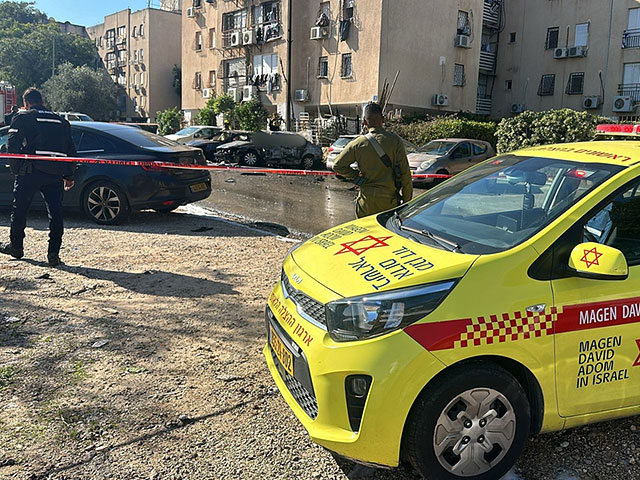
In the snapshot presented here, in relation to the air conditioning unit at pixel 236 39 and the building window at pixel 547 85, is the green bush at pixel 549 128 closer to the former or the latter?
the building window at pixel 547 85

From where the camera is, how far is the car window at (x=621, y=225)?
9.78 ft

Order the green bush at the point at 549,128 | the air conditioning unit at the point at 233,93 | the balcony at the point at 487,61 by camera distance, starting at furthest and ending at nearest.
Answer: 1. the air conditioning unit at the point at 233,93
2. the balcony at the point at 487,61
3. the green bush at the point at 549,128

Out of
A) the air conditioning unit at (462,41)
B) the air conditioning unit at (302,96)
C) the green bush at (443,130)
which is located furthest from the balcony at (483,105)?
the green bush at (443,130)

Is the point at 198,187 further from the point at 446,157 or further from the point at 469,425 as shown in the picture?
the point at 446,157

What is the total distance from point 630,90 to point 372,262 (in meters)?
32.6

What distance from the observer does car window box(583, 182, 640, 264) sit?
2.98 meters

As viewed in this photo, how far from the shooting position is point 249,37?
36.2 m

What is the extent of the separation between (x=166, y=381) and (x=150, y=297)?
1.75m

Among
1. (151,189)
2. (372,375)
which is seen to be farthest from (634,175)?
(151,189)

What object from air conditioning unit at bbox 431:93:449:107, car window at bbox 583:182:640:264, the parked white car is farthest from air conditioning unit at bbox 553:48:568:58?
car window at bbox 583:182:640:264

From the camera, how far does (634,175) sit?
298cm

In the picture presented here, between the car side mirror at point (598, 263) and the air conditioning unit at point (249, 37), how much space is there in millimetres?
36043

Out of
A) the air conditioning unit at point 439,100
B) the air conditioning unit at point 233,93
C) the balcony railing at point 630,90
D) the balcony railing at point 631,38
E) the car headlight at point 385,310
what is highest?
the balcony railing at point 631,38

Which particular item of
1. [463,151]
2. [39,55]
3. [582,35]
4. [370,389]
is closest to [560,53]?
[582,35]
